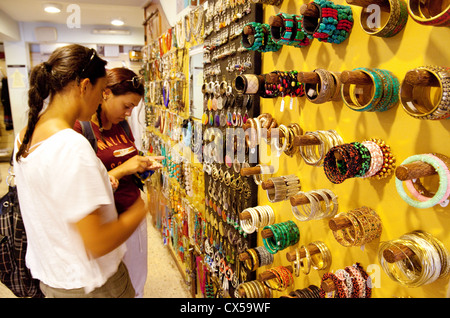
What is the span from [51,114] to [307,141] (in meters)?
0.75

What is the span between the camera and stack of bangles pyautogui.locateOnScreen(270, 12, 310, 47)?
94 centimetres

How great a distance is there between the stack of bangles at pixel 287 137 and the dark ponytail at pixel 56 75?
2.19ft

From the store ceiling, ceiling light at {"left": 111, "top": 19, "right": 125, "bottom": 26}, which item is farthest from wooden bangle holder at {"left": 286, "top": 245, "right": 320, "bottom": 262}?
ceiling light at {"left": 111, "top": 19, "right": 125, "bottom": 26}

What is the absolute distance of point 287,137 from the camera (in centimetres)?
107

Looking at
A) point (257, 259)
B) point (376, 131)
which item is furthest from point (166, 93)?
point (376, 131)

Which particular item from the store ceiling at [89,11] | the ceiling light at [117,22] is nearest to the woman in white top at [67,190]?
the store ceiling at [89,11]

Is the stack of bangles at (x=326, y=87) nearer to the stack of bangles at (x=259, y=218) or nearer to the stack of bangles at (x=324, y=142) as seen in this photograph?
the stack of bangles at (x=324, y=142)

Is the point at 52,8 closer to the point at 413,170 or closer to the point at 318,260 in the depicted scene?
the point at 318,260

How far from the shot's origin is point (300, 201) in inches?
36.5

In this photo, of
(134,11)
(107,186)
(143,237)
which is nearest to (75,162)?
(107,186)

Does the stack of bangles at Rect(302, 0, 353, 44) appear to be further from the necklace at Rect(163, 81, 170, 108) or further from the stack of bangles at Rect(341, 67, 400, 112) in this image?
the necklace at Rect(163, 81, 170, 108)

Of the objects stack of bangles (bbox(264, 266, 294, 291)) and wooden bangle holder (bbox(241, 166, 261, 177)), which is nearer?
stack of bangles (bbox(264, 266, 294, 291))

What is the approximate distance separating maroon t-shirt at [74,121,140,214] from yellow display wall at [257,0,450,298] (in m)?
1.05

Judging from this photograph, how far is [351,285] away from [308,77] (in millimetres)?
574
